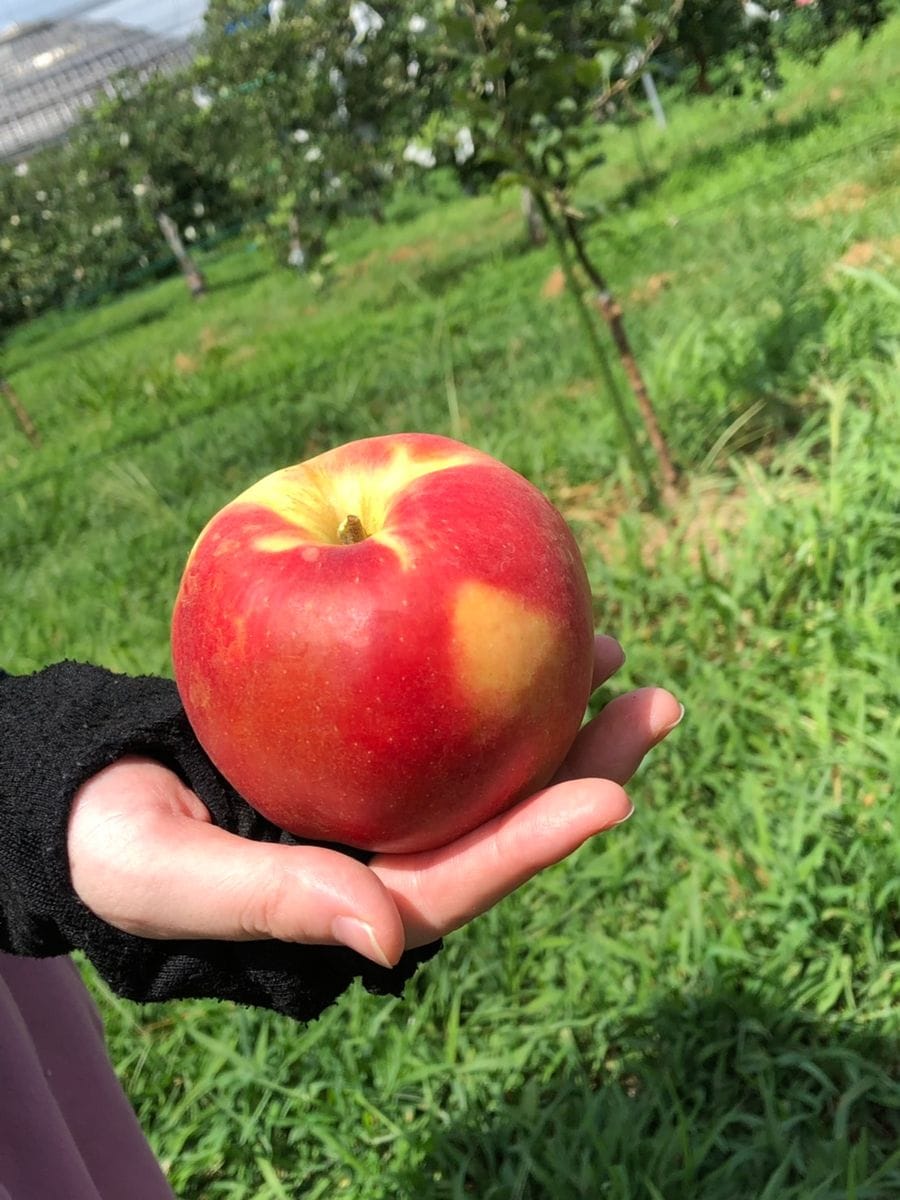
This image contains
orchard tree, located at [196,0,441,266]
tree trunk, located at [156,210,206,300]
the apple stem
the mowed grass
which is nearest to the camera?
the apple stem

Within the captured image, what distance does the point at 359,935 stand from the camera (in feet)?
2.56

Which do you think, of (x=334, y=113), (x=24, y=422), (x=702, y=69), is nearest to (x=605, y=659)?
(x=702, y=69)

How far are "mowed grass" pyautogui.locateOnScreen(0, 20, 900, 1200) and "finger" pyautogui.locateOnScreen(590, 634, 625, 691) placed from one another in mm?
703

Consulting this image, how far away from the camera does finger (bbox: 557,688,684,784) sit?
3.25 feet

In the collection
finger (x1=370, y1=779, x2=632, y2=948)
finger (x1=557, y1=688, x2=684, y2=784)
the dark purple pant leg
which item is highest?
finger (x1=370, y1=779, x2=632, y2=948)

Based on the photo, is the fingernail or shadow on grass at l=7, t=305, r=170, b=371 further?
shadow on grass at l=7, t=305, r=170, b=371

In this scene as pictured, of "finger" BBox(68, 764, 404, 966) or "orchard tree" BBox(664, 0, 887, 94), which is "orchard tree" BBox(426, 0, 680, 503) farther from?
"finger" BBox(68, 764, 404, 966)

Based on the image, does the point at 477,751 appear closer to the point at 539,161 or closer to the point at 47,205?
the point at 539,161

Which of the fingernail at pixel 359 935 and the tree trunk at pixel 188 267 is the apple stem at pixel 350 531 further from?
the tree trunk at pixel 188 267

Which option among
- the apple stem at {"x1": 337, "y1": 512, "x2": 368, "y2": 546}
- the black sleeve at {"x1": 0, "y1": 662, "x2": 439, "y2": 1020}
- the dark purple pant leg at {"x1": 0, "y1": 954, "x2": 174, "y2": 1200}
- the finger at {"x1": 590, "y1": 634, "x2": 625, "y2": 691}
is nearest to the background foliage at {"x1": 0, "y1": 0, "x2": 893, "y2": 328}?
the finger at {"x1": 590, "y1": 634, "x2": 625, "y2": 691}

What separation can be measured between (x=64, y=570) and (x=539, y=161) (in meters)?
2.26

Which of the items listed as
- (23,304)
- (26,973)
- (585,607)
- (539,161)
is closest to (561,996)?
(26,973)

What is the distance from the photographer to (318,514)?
3.15 ft

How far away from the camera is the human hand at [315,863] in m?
0.80
